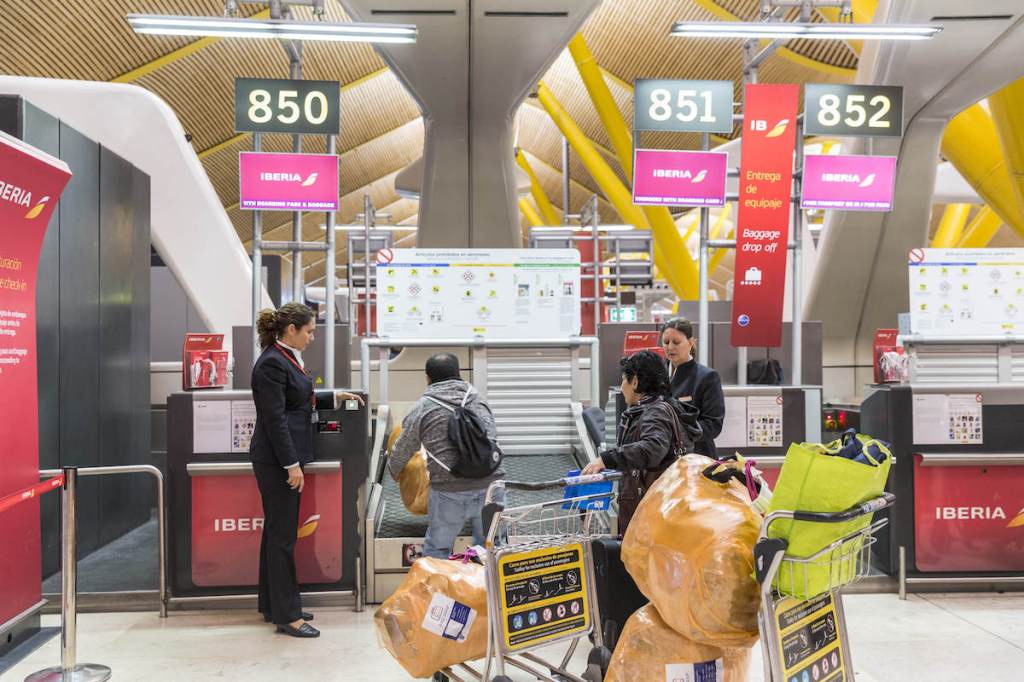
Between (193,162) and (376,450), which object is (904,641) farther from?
(193,162)

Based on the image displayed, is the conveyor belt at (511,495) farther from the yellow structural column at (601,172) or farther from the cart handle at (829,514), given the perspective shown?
the yellow structural column at (601,172)

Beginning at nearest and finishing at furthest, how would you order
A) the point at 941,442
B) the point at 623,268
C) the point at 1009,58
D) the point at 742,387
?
the point at 941,442, the point at 742,387, the point at 1009,58, the point at 623,268

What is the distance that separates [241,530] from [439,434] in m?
1.59

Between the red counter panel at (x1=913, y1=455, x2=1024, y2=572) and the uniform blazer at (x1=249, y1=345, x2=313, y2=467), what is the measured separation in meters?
3.92

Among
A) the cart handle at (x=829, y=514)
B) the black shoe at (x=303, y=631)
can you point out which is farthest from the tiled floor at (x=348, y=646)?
the cart handle at (x=829, y=514)

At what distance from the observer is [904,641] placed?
15.2 ft

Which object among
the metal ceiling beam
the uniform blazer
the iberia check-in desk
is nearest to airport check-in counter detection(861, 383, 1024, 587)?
the iberia check-in desk

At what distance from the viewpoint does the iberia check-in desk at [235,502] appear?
527 cm

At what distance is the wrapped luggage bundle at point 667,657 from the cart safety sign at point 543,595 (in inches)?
21.9

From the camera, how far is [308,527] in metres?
5.25

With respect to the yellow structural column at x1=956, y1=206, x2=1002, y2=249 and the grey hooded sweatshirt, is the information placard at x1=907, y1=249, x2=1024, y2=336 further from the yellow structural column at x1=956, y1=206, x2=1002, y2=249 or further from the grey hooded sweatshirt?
the yellow structural column at x1=956, y1=206, x2=1002, y2=249

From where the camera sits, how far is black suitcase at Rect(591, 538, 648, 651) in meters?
3.78

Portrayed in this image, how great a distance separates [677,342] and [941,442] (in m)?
2.08

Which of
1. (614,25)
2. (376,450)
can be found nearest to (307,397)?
(376,450)
